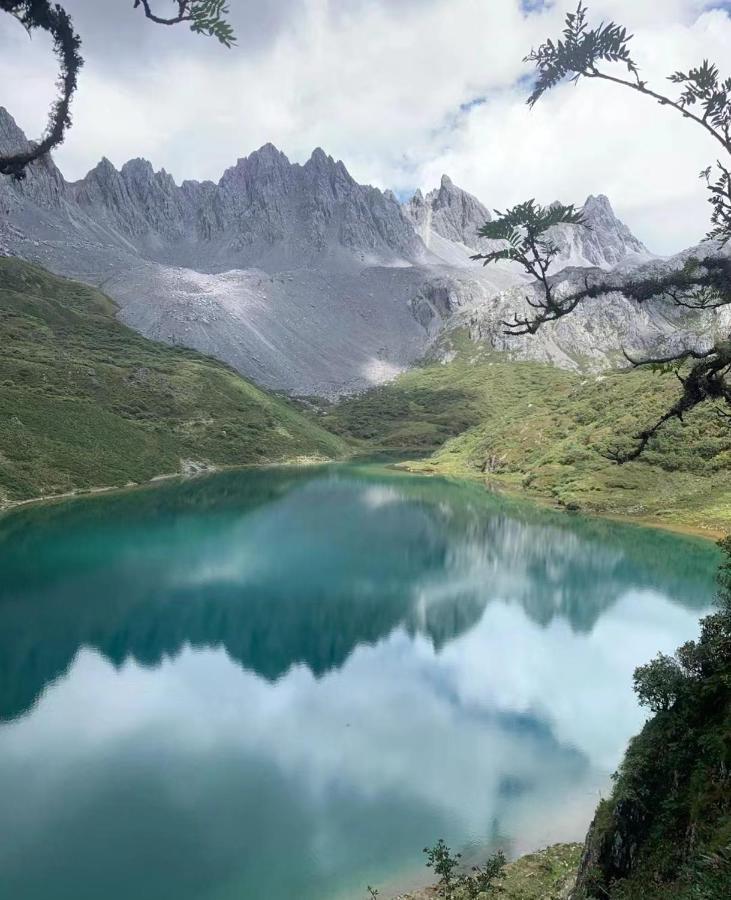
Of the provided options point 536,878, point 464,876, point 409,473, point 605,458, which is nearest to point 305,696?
point 536,878

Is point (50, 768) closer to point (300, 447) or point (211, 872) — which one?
point (211, 872)

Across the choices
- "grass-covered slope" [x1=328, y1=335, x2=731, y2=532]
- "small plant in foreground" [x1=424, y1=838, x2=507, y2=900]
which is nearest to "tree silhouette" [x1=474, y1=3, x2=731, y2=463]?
"small plant in foreground" [x1=424, y1=838, x2=507, y2=900]

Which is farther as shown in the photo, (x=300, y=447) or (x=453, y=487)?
(x=300, y=447)

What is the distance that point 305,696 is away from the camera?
91.3 feet

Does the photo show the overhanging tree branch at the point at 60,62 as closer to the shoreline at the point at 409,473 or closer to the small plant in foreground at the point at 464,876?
the small plant in foreground at the point at 464,876

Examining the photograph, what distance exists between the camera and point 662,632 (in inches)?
1415

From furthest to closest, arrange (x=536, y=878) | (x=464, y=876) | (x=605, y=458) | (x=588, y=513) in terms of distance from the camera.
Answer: (x=588, y=513), (x=605, y=458), (x=536, y=878), (x=464, y=876)

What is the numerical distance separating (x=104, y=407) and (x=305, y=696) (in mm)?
86456

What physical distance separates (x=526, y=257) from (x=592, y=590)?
4267 centimetres

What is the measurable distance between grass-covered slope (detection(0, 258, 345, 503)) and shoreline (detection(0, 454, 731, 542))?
1.20 m

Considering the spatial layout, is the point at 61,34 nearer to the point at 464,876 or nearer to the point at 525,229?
the point at 525,229

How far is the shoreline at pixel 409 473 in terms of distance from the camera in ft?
192

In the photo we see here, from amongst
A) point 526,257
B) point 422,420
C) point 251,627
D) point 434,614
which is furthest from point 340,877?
point 422,420

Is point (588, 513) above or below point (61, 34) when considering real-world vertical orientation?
below
